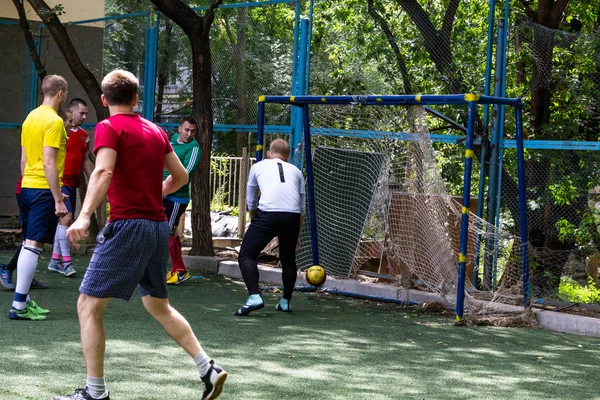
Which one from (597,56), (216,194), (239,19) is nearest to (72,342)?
(597,56)

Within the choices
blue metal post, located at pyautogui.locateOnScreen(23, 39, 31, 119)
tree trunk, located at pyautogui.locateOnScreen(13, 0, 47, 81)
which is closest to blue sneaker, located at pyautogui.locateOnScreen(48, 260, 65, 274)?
tree trunk, located at pyautogui.locateOnScreen(13, 0, 47, 81)

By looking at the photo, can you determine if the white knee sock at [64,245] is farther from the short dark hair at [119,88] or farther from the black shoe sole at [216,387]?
the black shoe sole at [216,387]

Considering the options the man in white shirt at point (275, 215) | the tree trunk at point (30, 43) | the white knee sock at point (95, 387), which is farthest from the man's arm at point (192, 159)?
the white knee sock at point (95, 387)

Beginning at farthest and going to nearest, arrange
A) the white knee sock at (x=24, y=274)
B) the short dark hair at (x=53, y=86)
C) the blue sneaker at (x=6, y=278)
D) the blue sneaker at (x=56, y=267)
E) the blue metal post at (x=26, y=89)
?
the blue metal post at (x=26, y=89) < the blue sneaker at (x=56, y=267) < the blue sneaker at (x=6, y=278) < the short dark hair at (x=53, y=86) < the white knee sock at (x=24, y=274)

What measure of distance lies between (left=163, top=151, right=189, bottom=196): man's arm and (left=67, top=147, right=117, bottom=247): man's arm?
1.38ft

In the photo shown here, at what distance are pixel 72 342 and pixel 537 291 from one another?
5.08 m

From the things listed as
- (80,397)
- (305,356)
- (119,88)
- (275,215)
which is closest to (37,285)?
(275,215)

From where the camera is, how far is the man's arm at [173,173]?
498cm

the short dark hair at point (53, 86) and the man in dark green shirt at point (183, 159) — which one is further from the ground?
the short dark hair at point (53, 86)

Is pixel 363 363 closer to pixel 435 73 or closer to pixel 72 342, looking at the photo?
pixel 72 342

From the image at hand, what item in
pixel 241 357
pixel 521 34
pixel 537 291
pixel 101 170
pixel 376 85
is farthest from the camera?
pixel 376 85

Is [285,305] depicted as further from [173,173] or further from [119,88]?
[119,88]

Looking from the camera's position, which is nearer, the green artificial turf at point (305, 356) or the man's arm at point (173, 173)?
the man's arm at point (173, 173)

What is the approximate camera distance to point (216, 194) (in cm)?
1803
